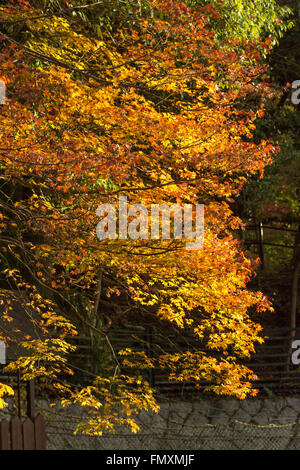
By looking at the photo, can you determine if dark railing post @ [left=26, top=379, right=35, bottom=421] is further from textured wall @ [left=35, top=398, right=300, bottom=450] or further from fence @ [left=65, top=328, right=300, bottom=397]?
fence @ [left=65, top=328, right=300, bottom=397]

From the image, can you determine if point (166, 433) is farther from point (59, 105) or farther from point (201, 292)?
point (59, 105)

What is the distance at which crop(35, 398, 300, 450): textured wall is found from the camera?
11891mm

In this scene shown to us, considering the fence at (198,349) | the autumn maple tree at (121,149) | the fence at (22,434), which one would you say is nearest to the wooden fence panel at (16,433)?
the fence at (22,434)

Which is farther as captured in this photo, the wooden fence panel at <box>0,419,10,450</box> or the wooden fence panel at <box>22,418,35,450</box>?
the wooden fence panel at <box>22,418,35,450</box>

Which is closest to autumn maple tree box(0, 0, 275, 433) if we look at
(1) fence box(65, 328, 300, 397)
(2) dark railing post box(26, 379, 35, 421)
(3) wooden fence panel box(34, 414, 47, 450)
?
(2) dark railing post box(26, 379, 35, 421)

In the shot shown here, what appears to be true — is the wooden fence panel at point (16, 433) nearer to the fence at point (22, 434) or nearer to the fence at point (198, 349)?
the fence at point (22, 434)

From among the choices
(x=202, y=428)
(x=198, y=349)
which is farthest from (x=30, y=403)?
(x=198, y=349)

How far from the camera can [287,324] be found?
16.1 meters

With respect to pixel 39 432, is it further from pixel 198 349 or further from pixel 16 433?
pixel 198 349

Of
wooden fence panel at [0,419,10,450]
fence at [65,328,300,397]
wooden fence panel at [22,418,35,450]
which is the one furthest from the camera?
fence at [65,328,300,397]

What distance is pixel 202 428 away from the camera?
12.9m

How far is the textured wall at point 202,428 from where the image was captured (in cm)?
1189

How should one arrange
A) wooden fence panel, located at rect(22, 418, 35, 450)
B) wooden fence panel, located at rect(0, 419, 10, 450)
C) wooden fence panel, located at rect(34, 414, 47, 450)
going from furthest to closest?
wooden fence panel, located at rect(34, 414, 47, 450) → wooden fence panel, located at rect(22, 418, 35, 450) → wooden fence panel, located at rect(0, 419, 10, 450)
